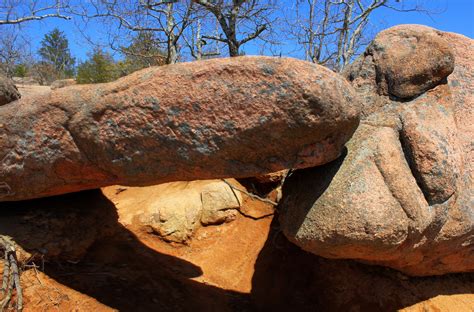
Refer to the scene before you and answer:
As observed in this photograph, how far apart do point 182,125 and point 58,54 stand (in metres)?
19.4

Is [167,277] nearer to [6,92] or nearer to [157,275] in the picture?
[157,275]

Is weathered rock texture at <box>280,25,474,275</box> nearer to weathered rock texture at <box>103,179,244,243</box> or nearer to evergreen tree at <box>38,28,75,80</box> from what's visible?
weathered rock texture at <box>103,179,244,243</box>

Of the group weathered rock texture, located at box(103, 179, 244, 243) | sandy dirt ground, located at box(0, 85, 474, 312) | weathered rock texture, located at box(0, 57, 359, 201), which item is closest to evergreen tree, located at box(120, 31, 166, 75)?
weathered rock texture, located at box(103, 179, 244, 243)

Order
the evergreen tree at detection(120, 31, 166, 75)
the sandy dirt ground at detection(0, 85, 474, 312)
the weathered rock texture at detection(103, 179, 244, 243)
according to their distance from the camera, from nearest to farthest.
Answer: the sandy dirt ground at detection(0, 85, 474, 312), the weathered rock texture at detection(103, 179, 244, 243), the evergreen tree at detection(120, 31, 166, 75)

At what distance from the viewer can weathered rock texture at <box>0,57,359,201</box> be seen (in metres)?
1.79

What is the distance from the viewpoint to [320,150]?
6.53 feet

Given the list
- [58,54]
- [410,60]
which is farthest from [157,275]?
[58,54]

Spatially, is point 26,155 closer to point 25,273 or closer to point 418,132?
point 25,273

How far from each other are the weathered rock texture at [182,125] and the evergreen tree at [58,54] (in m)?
15.4

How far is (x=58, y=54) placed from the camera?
1866cm

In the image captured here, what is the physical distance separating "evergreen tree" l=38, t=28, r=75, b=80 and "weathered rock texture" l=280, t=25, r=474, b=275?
16093mm

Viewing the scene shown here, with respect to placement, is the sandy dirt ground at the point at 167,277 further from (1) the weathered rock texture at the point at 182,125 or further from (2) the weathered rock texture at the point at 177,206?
(1) the weathered rock texture at the point at 182,125

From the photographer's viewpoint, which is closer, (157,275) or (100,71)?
(157,275)

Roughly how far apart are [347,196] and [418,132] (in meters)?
0.63
